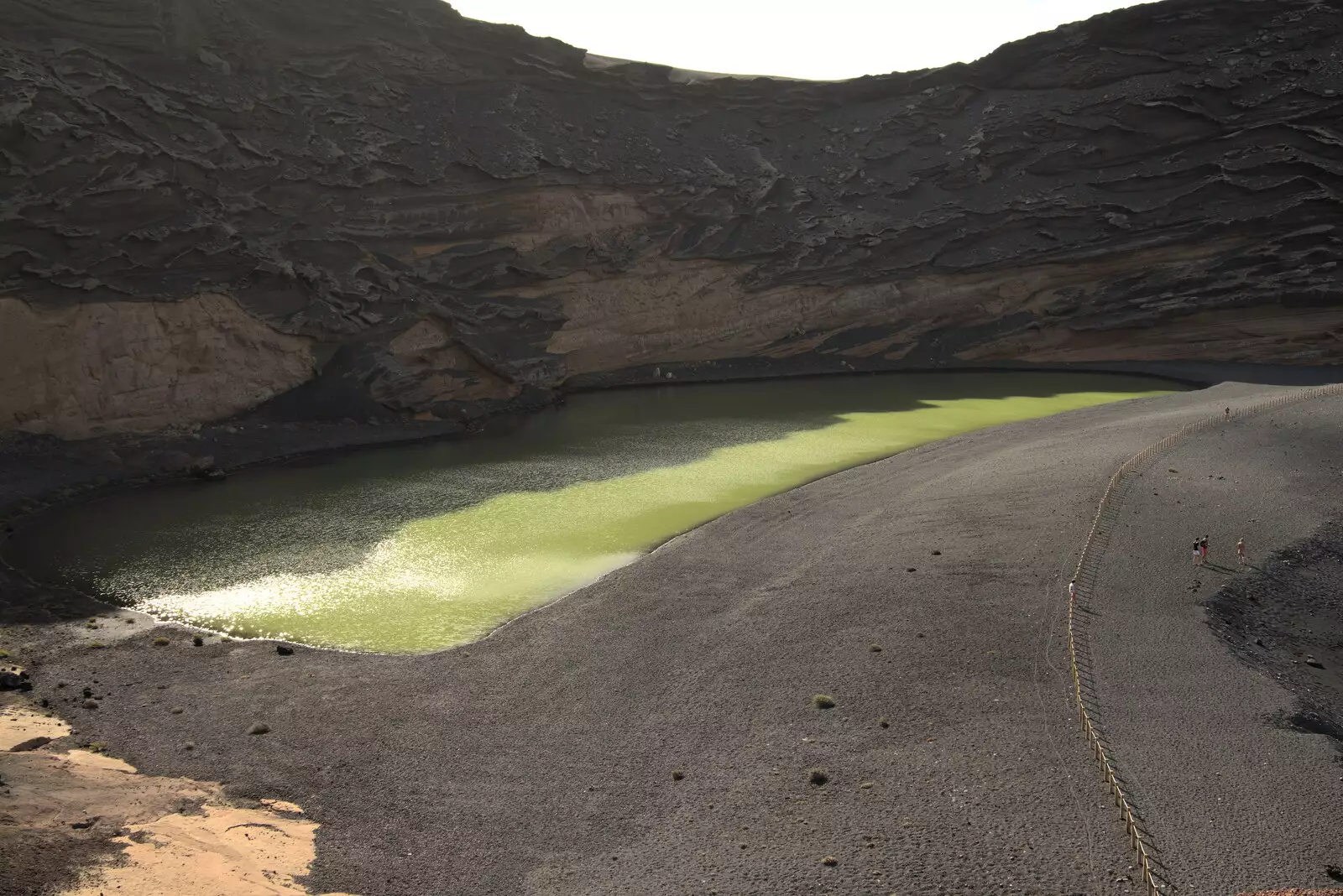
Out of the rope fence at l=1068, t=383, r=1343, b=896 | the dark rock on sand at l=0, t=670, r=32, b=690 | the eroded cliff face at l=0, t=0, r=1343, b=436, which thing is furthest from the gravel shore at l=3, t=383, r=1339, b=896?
the eroded cliff face at l=0, t=0, r=1343, b=436

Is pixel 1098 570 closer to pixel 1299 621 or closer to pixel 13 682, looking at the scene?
pixel 1299 621

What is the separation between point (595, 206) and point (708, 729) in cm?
3987

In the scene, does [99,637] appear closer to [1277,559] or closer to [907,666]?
[907,666]

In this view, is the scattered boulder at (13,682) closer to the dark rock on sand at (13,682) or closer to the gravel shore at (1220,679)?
the dark rock on sand at (13,682)

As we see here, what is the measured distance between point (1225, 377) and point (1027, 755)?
4077 cm

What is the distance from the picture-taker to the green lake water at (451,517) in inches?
843

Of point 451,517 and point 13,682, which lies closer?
point 13,682

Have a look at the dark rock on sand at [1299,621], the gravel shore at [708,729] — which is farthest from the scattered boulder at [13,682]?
the dark rock on sand at [1299,621]

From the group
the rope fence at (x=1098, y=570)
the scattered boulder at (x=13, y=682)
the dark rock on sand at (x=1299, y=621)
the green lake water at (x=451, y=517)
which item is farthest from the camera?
the green lake water at (x=451, y=517)

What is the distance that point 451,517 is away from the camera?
2783 cm

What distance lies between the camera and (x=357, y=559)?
2423 centimetres

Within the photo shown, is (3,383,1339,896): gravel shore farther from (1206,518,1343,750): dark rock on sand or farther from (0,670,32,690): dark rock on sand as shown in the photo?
(1206,518,1343,750): dark rock on sand

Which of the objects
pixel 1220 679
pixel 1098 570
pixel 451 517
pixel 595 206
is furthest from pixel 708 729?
pixel 595 206

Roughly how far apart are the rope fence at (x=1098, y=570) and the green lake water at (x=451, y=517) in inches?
363
